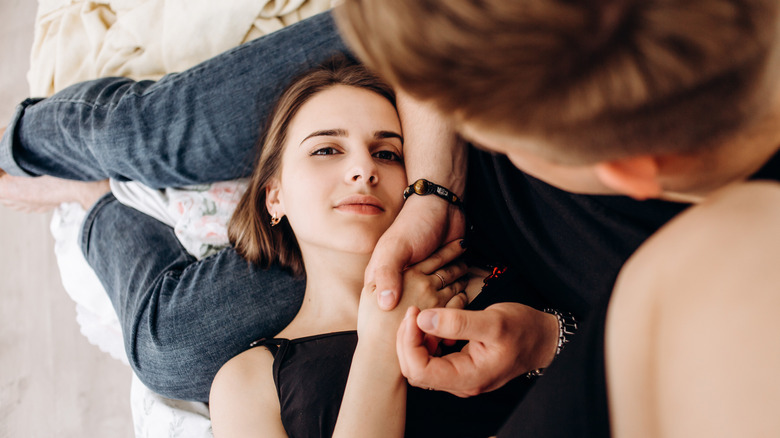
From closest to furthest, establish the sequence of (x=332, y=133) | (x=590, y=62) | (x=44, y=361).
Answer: (x=590, y=62), (x=332, y=133), (x=44, y=361)

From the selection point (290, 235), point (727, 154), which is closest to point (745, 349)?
point (727, 154)

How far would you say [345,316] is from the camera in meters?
1.46

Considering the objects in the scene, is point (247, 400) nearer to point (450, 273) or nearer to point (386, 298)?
point (386, 298)

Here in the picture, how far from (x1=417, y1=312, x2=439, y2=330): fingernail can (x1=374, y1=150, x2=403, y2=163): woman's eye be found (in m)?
0.64

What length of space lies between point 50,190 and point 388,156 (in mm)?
1490

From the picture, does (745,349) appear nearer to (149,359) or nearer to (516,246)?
(516,246)

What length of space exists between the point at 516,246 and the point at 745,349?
34.0 inches

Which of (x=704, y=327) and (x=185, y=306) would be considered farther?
(x=185, y=306)

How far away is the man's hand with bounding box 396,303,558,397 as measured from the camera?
0.99 m

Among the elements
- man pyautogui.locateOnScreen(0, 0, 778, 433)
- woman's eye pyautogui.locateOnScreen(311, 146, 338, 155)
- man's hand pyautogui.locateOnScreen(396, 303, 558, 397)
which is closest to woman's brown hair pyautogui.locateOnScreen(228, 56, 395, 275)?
woman's eye pyautogui.locateOnScreen(311, 146, 338, 155)

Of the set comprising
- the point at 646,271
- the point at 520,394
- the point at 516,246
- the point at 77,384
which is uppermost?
the point at 646,271

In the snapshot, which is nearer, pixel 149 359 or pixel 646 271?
pixel 646 271

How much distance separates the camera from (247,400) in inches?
52.8

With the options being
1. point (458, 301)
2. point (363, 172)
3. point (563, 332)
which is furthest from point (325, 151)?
point (563, 332)
